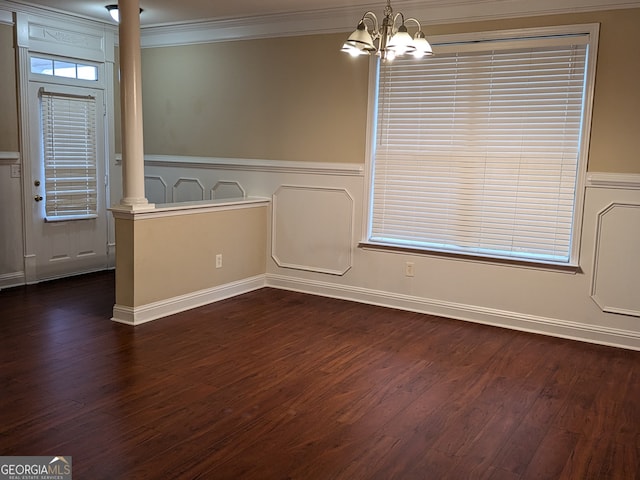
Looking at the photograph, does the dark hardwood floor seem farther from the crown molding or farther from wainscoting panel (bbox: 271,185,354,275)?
the crown molding

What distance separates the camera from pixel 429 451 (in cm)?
283

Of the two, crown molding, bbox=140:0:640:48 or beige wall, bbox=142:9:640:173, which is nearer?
beige wall, bbox=142:9:640:173

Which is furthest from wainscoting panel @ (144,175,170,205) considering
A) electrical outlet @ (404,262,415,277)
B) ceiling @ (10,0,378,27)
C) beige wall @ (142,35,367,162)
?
electrical outlet @ (404,262,415,277)

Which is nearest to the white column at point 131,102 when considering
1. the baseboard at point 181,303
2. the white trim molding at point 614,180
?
the baseboard at point 181,303

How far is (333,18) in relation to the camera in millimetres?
5332

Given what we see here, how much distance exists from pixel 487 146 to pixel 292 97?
Result: 6.27 feet

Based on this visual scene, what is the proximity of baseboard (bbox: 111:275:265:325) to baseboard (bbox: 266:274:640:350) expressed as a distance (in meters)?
0.35

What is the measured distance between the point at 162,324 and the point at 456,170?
266 centimetres

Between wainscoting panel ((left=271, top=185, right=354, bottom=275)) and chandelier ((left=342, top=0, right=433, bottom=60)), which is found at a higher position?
chandelier ((left=342, top=0, right=433, bottom=60))

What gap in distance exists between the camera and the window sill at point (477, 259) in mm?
4586

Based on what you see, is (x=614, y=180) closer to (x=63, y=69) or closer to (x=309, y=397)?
(x=309, y=397)

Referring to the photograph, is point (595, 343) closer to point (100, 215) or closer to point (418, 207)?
point (418, 207)

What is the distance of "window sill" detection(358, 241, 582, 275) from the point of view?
4.59m

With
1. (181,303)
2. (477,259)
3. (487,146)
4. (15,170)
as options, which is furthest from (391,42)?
(15,170)
